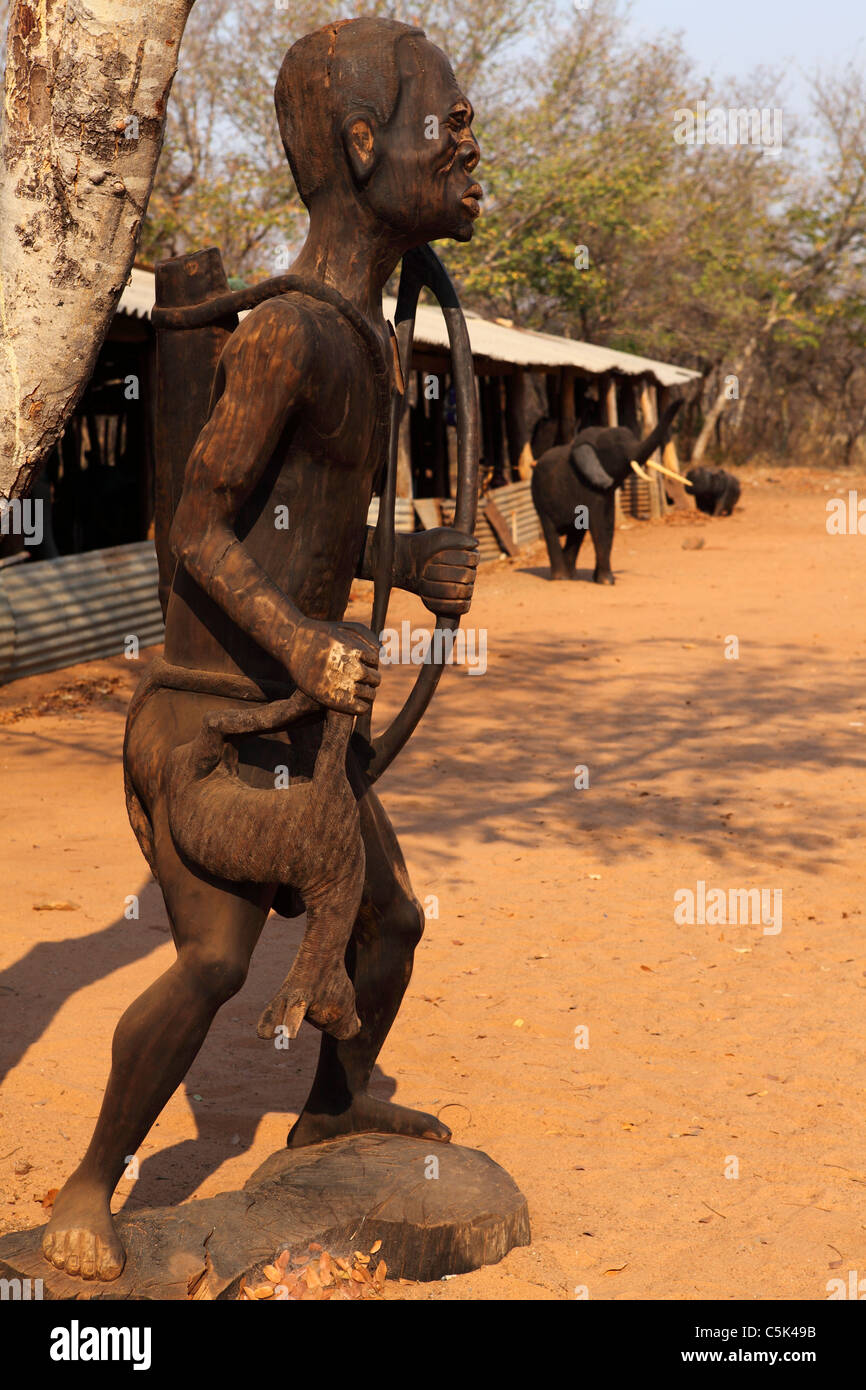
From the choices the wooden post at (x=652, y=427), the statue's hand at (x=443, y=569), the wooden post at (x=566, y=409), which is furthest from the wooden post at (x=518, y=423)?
the statue's hand at (x=443, y=569)

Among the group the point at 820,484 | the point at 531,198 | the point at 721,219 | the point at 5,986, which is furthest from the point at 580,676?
the point at 721,219

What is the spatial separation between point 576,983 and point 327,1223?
1.98m

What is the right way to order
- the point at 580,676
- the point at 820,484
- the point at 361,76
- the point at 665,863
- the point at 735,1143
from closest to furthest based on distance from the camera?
the point at 361,76 < the point at 735,1143 < the point at 665,863 < the point at 580,676 < the point at 820,484

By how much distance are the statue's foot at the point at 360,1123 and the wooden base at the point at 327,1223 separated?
0.09 feet

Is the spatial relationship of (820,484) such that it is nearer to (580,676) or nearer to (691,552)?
(691,552)

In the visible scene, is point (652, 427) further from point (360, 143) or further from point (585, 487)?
point (360, 143)

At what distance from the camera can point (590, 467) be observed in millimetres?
13945

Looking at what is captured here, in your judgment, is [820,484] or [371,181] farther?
[820,484]

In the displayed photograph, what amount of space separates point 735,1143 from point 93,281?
263cm

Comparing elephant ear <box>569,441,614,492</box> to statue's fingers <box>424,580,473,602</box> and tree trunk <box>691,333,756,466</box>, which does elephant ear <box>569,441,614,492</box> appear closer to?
statue's fingers <box>424,580,473,602</box>

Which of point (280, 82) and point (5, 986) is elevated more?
point (280, 82)

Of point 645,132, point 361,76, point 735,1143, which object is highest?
point 645,132

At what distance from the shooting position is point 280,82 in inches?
106

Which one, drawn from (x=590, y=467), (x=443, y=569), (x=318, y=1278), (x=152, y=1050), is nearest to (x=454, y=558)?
(x=443, y=569)
